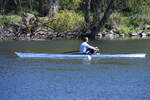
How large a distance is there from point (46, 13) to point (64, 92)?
124 feet

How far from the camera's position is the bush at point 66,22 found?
50941 millimetres

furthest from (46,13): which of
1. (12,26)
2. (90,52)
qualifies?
(90,52)

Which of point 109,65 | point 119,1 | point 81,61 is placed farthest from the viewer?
point 119,1

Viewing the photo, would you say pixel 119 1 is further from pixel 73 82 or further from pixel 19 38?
pixel 73 82

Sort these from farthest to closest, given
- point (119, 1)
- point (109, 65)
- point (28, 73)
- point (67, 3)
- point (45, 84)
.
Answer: point (67, 3) → point (119, 1) → point (109, 65) → point (28, 73) → point (45, 84)

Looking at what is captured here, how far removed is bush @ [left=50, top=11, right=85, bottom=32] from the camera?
50941 mm

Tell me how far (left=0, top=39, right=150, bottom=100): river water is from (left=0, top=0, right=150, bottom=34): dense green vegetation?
1675 cm

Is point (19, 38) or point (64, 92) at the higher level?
point (64, 92)

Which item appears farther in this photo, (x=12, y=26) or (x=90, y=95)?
(x=12, y=26)

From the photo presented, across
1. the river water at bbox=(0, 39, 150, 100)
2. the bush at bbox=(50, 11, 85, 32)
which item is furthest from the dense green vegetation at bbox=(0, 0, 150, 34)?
the river water at bbox=(0, 39, 150, 100)

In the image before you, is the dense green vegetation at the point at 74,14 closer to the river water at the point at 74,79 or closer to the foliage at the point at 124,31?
the foliage at the point at 124,31

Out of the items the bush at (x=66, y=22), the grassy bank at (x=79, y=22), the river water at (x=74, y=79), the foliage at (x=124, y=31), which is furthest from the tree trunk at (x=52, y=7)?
the river water at (x=74, y=79)

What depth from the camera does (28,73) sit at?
89.7 ft

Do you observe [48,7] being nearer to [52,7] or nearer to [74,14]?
[52,7]
